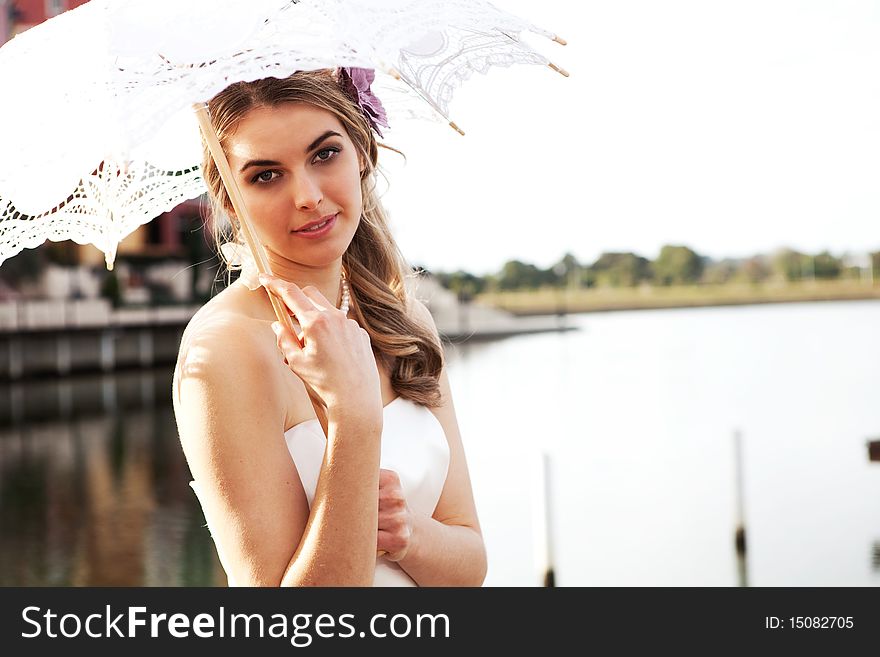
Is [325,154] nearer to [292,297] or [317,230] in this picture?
[317,230]

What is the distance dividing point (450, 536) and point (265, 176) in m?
0.76

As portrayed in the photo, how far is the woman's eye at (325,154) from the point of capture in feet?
6.40

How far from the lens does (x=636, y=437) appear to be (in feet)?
62.7

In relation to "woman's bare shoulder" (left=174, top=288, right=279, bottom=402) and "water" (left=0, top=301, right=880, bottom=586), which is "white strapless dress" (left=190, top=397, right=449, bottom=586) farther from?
"water" (left=0, top=301, right=880, bottom=586)

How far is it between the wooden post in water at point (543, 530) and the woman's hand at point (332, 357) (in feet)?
24.1

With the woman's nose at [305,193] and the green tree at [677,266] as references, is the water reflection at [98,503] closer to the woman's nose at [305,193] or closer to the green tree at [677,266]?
the woman's nose at [305,193]

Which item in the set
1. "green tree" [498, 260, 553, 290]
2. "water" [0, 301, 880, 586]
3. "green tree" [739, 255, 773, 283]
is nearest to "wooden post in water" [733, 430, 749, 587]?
"water" [0, 301, 880, 586]

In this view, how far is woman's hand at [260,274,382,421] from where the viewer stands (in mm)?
1722

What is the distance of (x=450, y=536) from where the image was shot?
2109 millimetres

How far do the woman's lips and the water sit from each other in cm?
718

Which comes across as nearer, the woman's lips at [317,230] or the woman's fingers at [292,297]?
the woman's fingers at [292,297]

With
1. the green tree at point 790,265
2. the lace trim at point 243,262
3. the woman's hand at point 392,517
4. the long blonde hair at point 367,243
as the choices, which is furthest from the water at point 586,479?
the green tree at point 790,265
